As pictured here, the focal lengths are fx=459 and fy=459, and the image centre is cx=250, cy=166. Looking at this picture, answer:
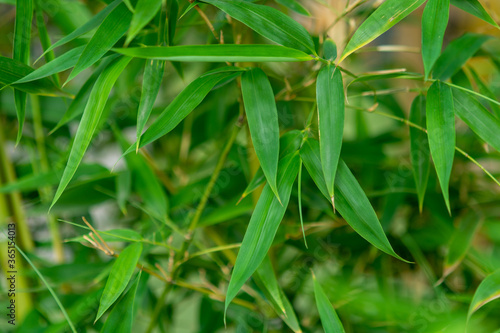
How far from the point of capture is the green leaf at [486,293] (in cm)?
38

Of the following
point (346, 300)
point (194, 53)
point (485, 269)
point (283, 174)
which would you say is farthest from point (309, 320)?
point (194, 53)

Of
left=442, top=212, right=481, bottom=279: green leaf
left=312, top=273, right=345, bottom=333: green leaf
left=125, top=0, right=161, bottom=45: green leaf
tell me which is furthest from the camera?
left=442, top=212, right=481, bottom=279: green leaf

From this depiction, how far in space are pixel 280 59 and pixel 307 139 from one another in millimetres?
76

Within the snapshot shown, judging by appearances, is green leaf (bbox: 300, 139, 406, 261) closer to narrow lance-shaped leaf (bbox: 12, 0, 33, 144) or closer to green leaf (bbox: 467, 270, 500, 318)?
green leaf (bbox: 467, 270, 500, 318)

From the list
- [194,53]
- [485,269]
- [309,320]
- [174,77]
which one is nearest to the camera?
[194,53]

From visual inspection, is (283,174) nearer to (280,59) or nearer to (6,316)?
(280,59)

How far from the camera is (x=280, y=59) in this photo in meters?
0.33

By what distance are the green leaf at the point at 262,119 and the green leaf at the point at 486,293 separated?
0.66ft

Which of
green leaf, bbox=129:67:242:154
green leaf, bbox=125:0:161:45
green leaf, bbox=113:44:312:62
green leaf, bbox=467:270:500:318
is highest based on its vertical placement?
green leaf, bbox=125:0:161:45

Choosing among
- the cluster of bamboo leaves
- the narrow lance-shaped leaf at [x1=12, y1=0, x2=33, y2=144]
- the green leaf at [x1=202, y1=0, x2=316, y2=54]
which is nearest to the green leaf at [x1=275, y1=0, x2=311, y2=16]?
the cluster of bamboo leaves

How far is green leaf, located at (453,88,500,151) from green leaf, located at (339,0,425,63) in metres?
0.09

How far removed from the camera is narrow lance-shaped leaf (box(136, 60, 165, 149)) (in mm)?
365

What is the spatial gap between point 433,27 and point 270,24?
12 centimetres

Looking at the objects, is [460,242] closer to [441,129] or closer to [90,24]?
[441,129]
